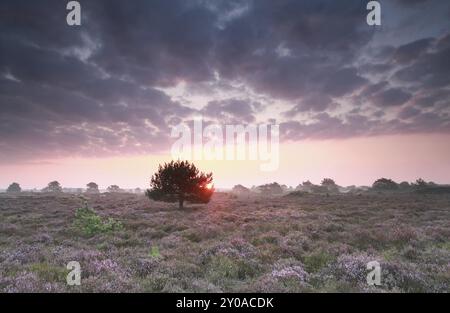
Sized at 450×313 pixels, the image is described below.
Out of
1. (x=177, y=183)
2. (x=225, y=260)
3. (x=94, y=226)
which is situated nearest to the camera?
(x=225, y=260)

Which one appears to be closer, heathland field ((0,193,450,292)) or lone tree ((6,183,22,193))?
heathland field ((0,193,450,292))

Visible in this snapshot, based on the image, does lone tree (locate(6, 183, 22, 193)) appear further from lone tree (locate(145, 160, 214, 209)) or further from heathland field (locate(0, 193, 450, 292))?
heathland field (locate(0, 193, 450, 292))

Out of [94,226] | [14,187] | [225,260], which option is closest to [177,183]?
[94,226]

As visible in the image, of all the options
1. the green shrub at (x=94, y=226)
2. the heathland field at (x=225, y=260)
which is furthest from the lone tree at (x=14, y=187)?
the green shrub at (x=94, y=226)

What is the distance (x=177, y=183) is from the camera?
1233 inches

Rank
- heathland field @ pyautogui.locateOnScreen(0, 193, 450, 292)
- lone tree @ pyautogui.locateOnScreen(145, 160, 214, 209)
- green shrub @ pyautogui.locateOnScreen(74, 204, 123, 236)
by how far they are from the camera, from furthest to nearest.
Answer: lone tree @ pyautogui.locateOnScreen(145, 160, 214, 209) < green shrub @ pyautogui.locateOnScreen(74, 204, 123, 236) < heathland field @ pyautogui.locateOnScreen(0, 193, 450, 292)

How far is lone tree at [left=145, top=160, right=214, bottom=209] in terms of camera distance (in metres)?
31.2

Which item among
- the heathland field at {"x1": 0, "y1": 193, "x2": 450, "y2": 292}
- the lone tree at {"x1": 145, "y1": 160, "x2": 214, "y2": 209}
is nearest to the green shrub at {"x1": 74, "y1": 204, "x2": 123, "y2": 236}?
the heathland field at {"x1": 0, "y1": 193, "x2": 450, "y2": 292}

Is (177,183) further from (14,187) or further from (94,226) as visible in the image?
(14,187)

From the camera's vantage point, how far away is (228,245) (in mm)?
13250
